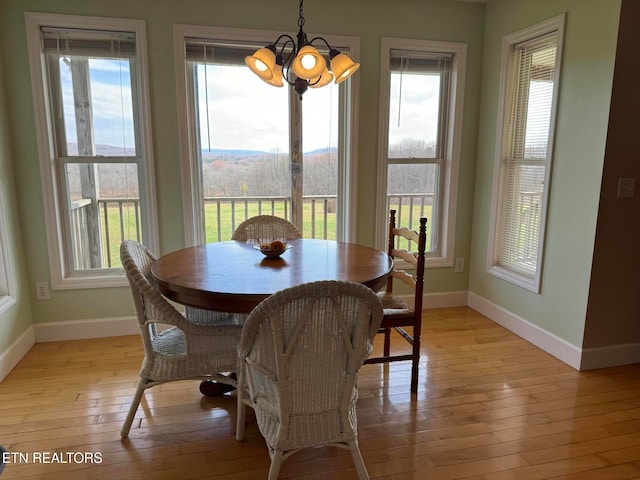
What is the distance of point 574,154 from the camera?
265 cm

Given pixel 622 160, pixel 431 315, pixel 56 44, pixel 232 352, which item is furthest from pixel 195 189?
pixel 622 160

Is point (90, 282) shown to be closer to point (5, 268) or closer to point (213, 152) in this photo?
point (5, 268)

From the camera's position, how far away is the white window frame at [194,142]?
2951mm

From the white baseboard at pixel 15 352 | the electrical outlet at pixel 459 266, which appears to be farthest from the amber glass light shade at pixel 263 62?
the electrical outlet at pixel 459 266

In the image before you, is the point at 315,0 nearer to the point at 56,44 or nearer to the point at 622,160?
the point at 56,44

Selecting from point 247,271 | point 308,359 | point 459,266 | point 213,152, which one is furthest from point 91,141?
point 459,266

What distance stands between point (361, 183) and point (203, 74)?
1.43 metres

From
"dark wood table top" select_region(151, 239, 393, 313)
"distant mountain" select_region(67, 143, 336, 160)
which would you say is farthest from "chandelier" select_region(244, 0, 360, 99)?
"distant mountain" select_region(67, 143, 336, 160)

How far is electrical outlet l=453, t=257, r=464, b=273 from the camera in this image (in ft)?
12.3

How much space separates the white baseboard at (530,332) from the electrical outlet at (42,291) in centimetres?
337

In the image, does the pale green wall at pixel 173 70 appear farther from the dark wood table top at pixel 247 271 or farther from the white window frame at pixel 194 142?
the dark wood table top at pixel 247 271

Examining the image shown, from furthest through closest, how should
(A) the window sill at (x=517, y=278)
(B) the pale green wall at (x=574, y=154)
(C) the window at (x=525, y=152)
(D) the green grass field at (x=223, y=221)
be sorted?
1. (D) the green grass field at (x=223, y=221)
2. (A) the window sill at (x=517, y=278)
3. (C) the window at (x=525, y=152)
4. (B) the pale green wall at (x=574, y=154)

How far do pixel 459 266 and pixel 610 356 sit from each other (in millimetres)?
1310

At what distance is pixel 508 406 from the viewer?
2.30 m
